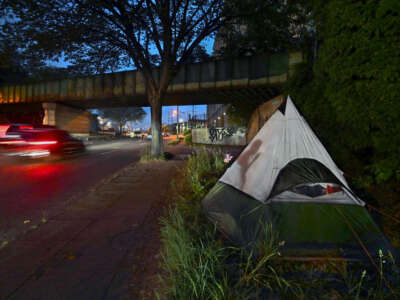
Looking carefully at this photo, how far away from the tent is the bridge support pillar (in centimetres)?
2623

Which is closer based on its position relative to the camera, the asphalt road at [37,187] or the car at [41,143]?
the asphalt road at [37,187]

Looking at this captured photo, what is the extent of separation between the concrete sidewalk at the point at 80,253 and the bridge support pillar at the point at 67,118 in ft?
77.8

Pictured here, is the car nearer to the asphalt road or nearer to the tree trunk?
the asphalt road

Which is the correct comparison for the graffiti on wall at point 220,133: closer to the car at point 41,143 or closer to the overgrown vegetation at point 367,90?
the car at point 41,143

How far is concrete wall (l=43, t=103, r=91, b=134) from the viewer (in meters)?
24.5

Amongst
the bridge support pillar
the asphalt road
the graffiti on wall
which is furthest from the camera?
the graffiti on wall

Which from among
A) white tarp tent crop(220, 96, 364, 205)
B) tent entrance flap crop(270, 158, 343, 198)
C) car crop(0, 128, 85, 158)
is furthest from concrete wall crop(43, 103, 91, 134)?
tent entrance flap crop(270, 158, 343, 198)

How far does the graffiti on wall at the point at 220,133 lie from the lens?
26500 mm

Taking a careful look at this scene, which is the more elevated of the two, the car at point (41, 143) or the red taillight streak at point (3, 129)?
the red taillight streak at point (3, 129)

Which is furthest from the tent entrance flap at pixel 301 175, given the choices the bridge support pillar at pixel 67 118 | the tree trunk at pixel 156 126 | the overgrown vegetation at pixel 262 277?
the bridge support pillar at pixel 67 118

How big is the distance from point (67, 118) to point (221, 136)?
63.0 ft

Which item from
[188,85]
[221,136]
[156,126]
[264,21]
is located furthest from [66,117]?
[264,21]

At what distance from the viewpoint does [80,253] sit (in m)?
3.09

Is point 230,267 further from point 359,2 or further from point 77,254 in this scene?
point 359,2
